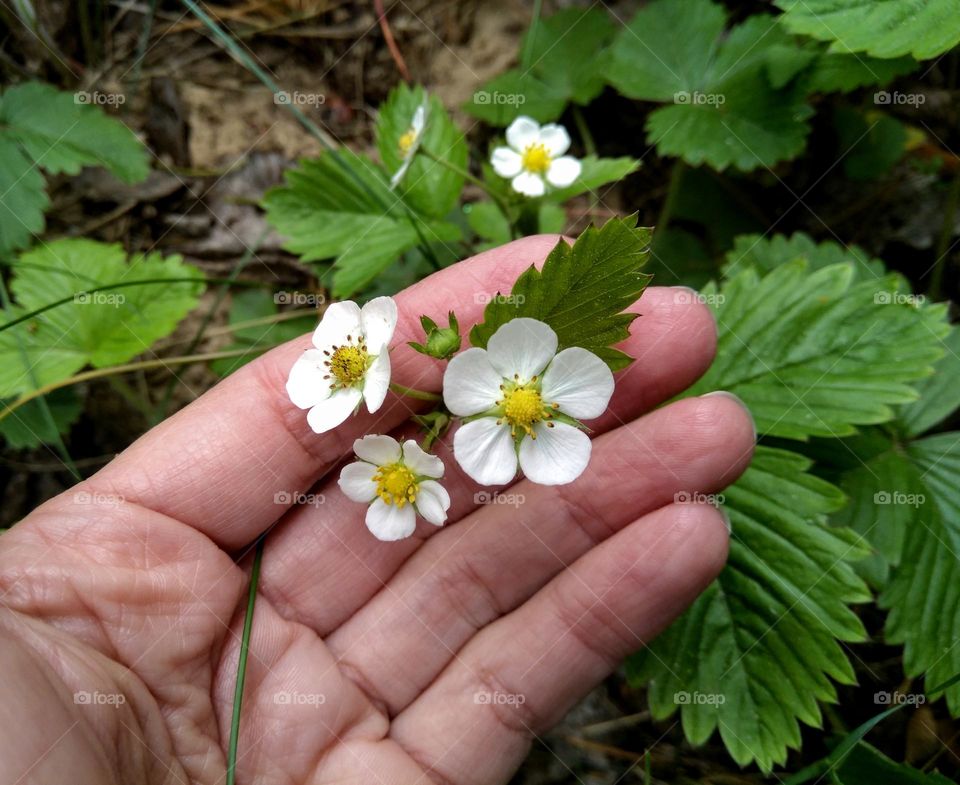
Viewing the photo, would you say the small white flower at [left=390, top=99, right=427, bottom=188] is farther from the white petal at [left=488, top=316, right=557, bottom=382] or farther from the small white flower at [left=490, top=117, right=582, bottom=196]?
the white petal at [left=488, top=316, right=557, bottom=382]

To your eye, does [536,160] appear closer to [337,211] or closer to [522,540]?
[337,211]

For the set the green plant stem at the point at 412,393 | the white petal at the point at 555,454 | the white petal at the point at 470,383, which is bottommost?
the white petal at the point at 555,454

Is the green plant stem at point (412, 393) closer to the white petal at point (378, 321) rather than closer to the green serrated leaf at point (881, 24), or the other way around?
the white petal at point (378, 321)

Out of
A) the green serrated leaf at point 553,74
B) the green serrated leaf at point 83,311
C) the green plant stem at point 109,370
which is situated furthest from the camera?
the green serrated leaf at point 553,74

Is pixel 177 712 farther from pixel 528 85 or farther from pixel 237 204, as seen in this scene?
pixel 528 85

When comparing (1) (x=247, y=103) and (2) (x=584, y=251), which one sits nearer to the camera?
(2) (x=584, y=251)

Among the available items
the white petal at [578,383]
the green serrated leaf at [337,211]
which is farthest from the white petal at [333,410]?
the green serrated leaf at [337,211]

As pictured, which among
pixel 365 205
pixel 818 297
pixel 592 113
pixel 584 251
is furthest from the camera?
pixel 592 113

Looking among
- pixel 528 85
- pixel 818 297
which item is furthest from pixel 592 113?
pixel 818 297
